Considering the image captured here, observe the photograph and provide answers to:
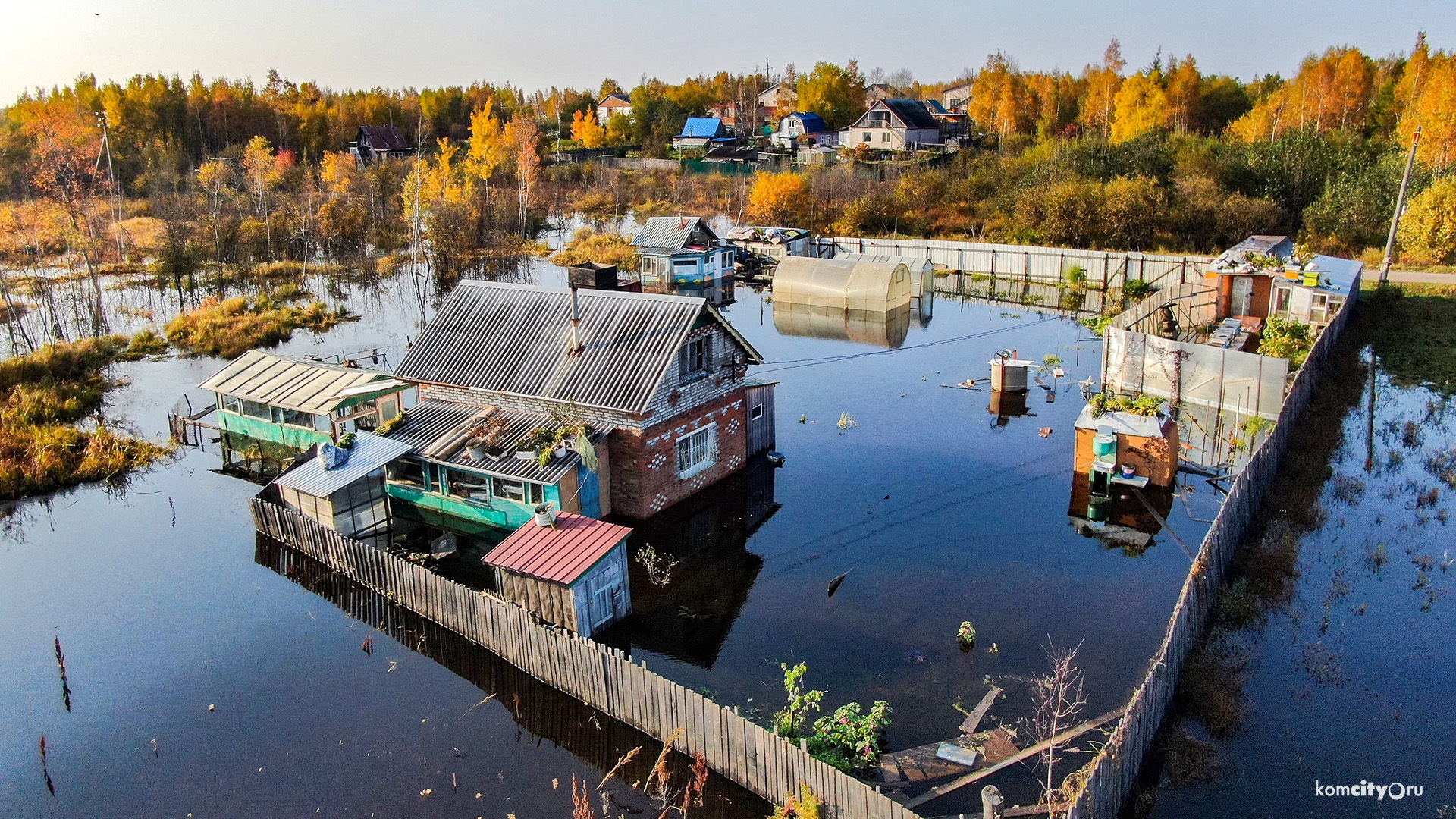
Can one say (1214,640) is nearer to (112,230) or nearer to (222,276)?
(222,276)

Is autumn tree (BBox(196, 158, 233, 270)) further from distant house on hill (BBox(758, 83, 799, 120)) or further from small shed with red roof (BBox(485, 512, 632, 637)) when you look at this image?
distant house on hill (BBox(758, 83, 799, 120))

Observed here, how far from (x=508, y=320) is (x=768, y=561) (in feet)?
32.4

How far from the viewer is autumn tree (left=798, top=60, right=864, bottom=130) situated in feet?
367

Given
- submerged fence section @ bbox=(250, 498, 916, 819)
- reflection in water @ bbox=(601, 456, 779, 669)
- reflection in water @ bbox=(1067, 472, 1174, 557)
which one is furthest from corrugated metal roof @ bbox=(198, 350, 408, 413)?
reflection in water @ bbox=(1067, 472, 1174, 557)

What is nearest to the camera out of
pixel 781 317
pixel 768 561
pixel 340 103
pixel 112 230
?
pixel 768 561

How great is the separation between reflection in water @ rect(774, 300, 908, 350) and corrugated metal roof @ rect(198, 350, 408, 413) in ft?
69.8

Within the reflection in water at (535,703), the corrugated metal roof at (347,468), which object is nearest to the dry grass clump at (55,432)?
the corrugated metal roof at (347,468)

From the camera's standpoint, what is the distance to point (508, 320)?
81.1ft

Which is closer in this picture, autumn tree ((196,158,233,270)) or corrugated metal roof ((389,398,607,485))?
corrugated metal roof ((389,398,607,485))

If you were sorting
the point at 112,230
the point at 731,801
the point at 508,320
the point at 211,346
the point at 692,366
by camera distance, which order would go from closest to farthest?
the point at 731,801
the point at 692,366
the point at 508,320
the point at 211,346
the point at 112,230

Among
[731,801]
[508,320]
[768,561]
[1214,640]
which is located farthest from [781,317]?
[731,801]

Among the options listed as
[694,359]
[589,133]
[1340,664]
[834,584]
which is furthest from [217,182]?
[1340,664]

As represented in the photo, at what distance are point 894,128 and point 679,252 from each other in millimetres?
47787

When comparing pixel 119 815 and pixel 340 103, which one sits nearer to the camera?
pixel 119 815
